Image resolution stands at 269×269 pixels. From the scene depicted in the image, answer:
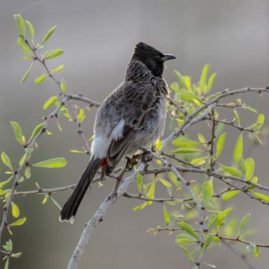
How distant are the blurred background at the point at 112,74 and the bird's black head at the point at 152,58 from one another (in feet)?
2.43

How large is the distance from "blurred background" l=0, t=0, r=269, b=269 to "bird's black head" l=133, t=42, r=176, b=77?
74 centimetres

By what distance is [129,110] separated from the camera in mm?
3467

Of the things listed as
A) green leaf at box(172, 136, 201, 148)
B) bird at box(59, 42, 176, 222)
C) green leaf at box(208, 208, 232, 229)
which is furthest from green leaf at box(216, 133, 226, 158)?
bird at box(59, 42, 176, 222)

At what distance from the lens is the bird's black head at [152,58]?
3.86 metres

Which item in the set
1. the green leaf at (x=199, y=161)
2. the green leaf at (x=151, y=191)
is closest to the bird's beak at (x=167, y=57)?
the green leaf at (x=199, y=161)

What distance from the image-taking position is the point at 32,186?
734cm

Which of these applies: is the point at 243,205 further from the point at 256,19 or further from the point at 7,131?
the point at 256,19

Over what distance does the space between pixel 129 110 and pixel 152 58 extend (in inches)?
20.2

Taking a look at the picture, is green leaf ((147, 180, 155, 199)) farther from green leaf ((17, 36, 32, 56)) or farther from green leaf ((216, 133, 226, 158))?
green leaf ((17, 36, 32, 56))

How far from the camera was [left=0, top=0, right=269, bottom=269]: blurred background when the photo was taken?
26.1 ft

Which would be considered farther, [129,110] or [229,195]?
[129,110]

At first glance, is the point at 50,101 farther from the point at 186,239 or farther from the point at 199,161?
the point at 186,239

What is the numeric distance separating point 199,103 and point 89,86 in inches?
363

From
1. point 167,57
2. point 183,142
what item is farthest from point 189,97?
point 167,57
